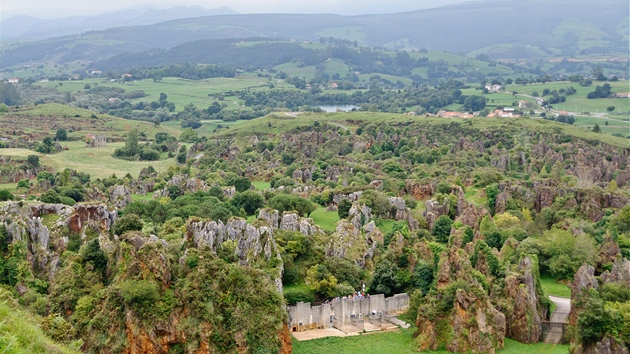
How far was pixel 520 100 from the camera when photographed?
175125 mm

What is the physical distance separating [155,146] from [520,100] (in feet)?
305

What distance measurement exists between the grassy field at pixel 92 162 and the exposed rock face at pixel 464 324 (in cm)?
5641

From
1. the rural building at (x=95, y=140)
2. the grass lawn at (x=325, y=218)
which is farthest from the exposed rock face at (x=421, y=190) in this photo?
the rural building at (x=95, y=140)

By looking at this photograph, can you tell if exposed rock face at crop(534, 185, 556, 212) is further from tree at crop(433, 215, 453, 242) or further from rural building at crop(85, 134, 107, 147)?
rural building at crop(85, 134, 107, 147)

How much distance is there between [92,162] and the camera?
322 feet

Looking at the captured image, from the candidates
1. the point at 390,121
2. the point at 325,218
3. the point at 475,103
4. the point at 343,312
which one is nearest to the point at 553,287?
the point at 343,312

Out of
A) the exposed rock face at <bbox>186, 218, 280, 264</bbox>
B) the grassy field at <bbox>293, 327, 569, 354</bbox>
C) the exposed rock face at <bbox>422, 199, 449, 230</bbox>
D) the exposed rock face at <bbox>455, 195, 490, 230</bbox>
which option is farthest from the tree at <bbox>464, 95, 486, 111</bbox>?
the grassy field at <bbox>293, 327, 569, 354</bbox>

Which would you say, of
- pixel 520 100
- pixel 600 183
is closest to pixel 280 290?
pixel 600 183

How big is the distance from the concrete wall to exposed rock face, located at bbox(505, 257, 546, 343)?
630 cm

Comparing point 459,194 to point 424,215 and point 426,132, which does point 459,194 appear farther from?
point 426,132

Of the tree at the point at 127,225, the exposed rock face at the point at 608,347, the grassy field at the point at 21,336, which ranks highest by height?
the grassy field at the point at 21,336

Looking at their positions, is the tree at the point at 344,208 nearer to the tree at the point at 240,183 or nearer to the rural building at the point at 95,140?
the tree at the point at 240,183

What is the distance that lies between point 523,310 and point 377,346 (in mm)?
6979

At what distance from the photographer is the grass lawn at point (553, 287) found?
43809mm
